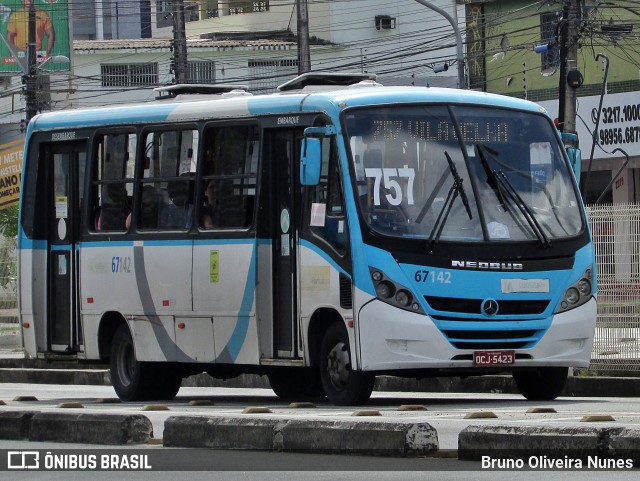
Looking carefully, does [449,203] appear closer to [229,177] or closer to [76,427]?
[229,177]

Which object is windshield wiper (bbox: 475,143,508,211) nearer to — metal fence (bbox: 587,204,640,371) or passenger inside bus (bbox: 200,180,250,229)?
passenger inside bus (bbox: 200,180,250,229)

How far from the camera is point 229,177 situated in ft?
53.6

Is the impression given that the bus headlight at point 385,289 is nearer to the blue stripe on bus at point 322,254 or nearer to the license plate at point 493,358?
the blue stripe on bus at point 322,254

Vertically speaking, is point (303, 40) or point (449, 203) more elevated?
point (303, 40)

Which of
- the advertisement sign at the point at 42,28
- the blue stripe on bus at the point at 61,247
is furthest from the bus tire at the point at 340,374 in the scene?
the advertisement sign at the point at 42,28

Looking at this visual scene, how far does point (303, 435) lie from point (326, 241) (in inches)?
173

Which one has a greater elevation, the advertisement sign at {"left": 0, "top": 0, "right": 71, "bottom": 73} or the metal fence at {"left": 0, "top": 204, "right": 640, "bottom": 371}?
the advertisement sign at {"left": 0, "top": 0, "right": 71, "bottom": 73}

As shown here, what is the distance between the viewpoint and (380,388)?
19.8 meters

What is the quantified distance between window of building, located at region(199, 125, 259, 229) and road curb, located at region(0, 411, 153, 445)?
4.00 m

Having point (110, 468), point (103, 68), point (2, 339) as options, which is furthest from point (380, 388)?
point (103, 68)

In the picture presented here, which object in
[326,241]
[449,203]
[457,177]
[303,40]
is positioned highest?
[303,40]

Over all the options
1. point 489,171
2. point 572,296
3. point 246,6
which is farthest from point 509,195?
point 246,6

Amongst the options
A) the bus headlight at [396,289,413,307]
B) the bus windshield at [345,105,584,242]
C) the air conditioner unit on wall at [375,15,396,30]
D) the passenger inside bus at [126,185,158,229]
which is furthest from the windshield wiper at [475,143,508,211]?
the air conditioner unit on wall at [375,15,396,30]

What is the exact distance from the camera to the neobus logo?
47.6ft
